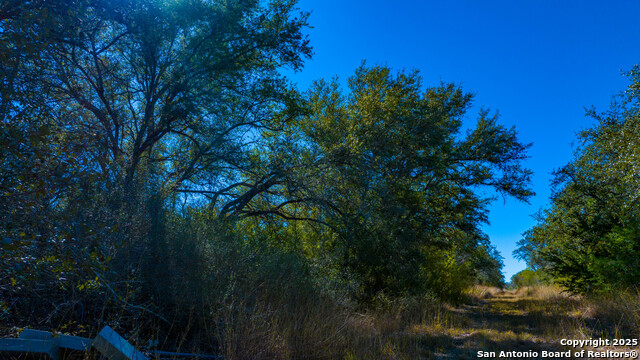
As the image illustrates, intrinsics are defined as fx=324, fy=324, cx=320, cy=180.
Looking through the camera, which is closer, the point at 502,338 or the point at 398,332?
the point at 502,338

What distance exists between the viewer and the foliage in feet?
31.9

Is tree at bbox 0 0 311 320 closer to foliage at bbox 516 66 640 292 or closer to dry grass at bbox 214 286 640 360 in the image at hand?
dry grass at bbox 214 286 640 360

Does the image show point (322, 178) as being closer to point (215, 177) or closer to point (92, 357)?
point (215, 177)

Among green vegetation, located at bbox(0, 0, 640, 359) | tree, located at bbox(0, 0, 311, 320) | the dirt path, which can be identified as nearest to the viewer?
green vegetation, located at bbox(0, 0, 640, 359)

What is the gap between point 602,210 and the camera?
39.9 ft

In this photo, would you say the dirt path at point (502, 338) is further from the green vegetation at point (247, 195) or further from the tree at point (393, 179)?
the tree at point (393, 179)

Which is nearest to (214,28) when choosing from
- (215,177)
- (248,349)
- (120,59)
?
(120,59)

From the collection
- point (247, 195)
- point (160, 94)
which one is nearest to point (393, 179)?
point (247, 195)

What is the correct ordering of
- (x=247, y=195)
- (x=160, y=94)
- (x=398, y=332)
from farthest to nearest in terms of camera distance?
(x=247, y=195), (x=160, y=94), (x=398, y=332)

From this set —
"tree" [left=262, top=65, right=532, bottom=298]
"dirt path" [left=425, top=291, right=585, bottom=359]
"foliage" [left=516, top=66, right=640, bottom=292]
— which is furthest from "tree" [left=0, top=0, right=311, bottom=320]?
"foliage" [left=516, top=66, right=640, bottom=292]

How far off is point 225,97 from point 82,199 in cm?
726

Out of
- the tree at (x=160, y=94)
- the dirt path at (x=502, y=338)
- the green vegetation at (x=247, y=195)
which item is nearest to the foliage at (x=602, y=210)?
the green vegetation at (x=247, y=195)

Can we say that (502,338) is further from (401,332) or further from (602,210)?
(602,210)

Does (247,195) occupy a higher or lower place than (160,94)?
lower
